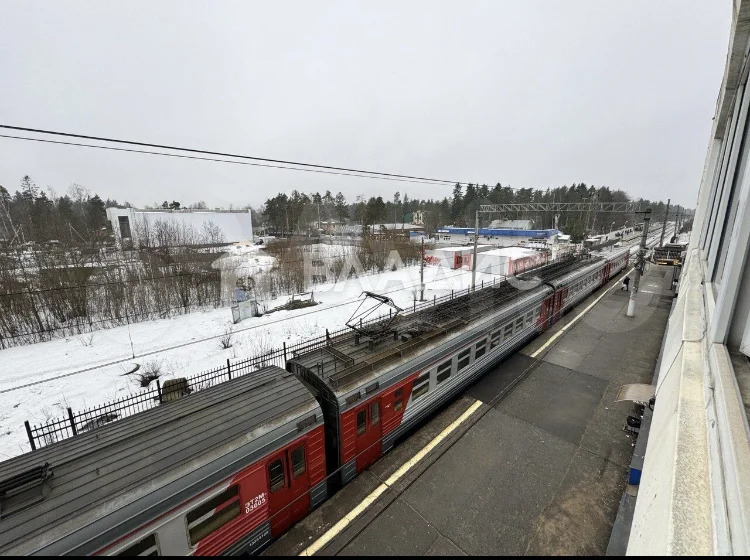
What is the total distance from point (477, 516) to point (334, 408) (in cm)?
369

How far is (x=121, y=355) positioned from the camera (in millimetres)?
15742

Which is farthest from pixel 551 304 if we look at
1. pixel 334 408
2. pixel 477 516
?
pixel 334 408

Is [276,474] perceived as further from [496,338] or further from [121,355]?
[121,355]

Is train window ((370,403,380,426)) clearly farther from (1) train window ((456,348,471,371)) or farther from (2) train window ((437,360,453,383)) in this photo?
(1) train window ((456,348,471,371))

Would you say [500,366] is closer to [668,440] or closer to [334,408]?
[334,408]

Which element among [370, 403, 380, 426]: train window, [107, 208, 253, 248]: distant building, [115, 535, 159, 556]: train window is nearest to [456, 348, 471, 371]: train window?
[370, 403, 380, 426]: train window

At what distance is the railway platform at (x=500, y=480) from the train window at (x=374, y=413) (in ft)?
4.43

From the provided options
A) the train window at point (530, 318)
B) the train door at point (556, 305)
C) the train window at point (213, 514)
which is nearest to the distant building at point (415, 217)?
the train door at point (556, 305)

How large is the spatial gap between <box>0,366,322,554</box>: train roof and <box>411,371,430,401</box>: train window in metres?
2.95

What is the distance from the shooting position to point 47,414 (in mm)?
10672

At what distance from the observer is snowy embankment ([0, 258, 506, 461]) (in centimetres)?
1137

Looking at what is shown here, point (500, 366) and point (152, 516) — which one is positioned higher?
point (152, 516)

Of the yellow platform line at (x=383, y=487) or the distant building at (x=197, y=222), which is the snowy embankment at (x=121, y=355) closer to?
the yellow platform line at (x=383, y=487)

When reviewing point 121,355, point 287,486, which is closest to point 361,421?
point 287,486
